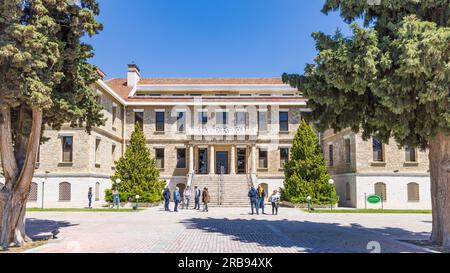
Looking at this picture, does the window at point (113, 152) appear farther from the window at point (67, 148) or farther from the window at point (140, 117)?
the window at point (67, 148)

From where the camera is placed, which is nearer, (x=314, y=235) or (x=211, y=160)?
(x=314, y=235)

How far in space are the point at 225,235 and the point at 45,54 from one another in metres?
7.95

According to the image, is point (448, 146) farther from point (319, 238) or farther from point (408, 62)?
point (319, 238)

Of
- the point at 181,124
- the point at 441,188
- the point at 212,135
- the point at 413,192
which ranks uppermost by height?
the point at 181,124

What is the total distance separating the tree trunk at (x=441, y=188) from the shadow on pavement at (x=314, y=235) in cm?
102

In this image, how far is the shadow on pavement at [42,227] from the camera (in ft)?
48.0

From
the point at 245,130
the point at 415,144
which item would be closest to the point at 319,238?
the point at 415,144

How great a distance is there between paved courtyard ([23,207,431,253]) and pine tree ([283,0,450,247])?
9.67 feet

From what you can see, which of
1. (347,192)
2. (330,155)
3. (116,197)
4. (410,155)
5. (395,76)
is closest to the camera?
(395,76)

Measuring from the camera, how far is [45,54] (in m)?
11.6

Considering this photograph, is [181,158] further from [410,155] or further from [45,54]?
[45,54]

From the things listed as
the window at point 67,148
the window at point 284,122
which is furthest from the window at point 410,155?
the window at point 67,148

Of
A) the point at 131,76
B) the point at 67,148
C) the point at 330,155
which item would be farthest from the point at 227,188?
the point at 131,76

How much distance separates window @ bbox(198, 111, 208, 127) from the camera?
3683 cm
